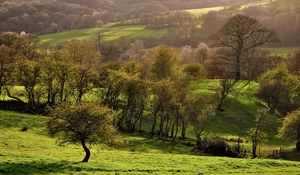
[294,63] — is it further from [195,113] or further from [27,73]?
[27,73]

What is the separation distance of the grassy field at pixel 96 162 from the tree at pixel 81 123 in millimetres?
2969

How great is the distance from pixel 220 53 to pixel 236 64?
936cm

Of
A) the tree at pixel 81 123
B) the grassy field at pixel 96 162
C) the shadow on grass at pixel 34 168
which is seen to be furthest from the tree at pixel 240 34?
the shadow on grass at pixel 34 168

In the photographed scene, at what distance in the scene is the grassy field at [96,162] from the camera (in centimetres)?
3969

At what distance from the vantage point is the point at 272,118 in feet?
315

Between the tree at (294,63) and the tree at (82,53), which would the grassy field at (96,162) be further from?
the tree at (294,63)

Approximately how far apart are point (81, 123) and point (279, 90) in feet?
217

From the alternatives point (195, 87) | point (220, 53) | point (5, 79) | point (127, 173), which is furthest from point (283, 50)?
point (127, 173)

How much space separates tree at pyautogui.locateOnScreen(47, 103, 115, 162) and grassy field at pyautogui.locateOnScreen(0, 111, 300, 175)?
2.97 m

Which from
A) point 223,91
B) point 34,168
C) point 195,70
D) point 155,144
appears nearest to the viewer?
point 34,168

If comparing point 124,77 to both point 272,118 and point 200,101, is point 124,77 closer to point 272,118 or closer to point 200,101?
point 200,101

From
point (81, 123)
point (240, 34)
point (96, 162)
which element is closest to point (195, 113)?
point (96, 162)

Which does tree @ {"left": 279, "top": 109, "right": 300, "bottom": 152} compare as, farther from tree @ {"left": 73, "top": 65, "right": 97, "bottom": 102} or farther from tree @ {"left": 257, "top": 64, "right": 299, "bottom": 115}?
tree @ {"left": 73, "top": 65, "right": 97, "bottom": 102}

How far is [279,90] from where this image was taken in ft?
315
